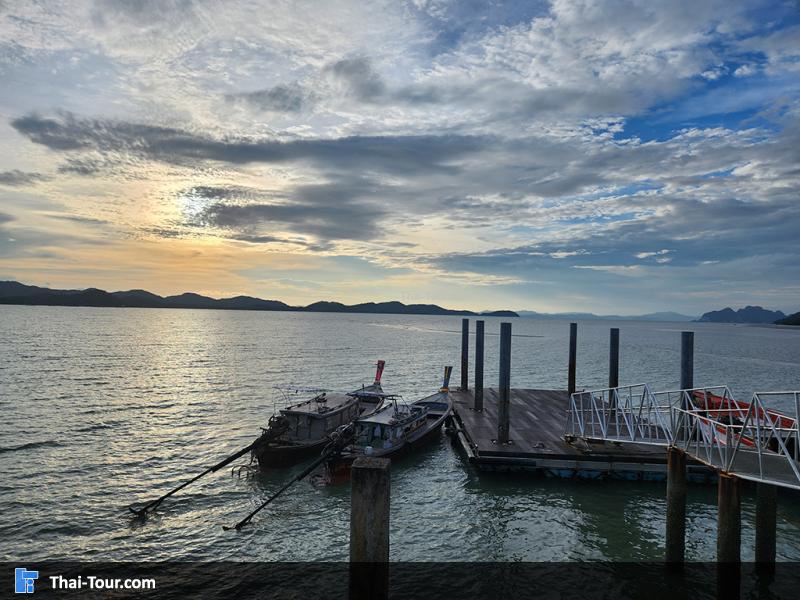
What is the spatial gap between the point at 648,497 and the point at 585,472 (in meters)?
2.37

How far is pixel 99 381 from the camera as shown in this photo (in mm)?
43875

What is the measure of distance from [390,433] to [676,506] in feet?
41.2

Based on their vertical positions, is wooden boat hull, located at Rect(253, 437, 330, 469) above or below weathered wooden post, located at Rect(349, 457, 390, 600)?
below

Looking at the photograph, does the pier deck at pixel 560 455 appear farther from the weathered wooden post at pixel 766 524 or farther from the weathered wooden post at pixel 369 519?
the weathered wooden post at pixel 369 519

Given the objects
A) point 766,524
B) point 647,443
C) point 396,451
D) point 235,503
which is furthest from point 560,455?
point 235,503

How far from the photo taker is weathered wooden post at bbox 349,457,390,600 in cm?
797

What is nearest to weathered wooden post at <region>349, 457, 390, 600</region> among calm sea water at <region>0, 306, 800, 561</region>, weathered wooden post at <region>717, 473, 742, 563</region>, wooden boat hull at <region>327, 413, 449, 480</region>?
calm sea water at <region>0, 306, 800, 561</region>

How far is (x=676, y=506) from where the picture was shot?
502 inches

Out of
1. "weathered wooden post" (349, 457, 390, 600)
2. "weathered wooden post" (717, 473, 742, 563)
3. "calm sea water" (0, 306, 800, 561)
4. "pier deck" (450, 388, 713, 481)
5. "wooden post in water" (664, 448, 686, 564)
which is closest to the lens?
"weathered wooden post" (349, 457, 390, 600)

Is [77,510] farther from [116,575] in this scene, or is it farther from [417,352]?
[417,352]

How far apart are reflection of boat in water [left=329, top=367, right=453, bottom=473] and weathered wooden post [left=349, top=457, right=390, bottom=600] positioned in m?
12.3

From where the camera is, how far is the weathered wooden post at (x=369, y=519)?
7.97m

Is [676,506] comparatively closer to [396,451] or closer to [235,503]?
[396,451]

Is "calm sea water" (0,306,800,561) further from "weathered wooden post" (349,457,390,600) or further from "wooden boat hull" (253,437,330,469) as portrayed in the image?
"weathered wooden post" (349,457,390,600)
